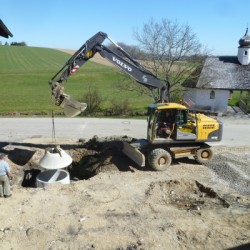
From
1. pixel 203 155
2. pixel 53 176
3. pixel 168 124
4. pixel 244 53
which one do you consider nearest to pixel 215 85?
pixel 244 53

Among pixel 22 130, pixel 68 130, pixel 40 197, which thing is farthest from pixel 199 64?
pixel 40 197

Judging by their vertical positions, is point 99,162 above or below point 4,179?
below

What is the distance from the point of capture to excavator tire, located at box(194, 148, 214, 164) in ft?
46.9

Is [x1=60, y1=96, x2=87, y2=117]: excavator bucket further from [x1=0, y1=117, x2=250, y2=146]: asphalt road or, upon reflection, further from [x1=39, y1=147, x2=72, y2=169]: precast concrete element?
[x1=0, y1=117, x2=250, y2=146]: asphalt road

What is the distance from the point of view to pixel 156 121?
13.3 meters

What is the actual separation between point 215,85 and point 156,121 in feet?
63.8

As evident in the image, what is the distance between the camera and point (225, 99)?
3125 centimetres

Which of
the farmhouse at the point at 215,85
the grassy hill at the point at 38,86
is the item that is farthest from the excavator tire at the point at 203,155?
the farmhouse at the point at 215,85

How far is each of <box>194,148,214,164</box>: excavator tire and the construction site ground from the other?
27 centimetres

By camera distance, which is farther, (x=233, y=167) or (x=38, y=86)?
(x=38, y=86)

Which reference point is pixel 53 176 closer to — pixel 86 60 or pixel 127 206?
pixel 127 206

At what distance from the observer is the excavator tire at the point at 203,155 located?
46.9ft

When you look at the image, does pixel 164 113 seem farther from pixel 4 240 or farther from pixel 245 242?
pixel 4 240

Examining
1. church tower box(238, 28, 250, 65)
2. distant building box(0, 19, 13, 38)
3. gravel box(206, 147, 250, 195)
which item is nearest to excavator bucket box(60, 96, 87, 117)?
distant building box(0, 19, 13, 38)
